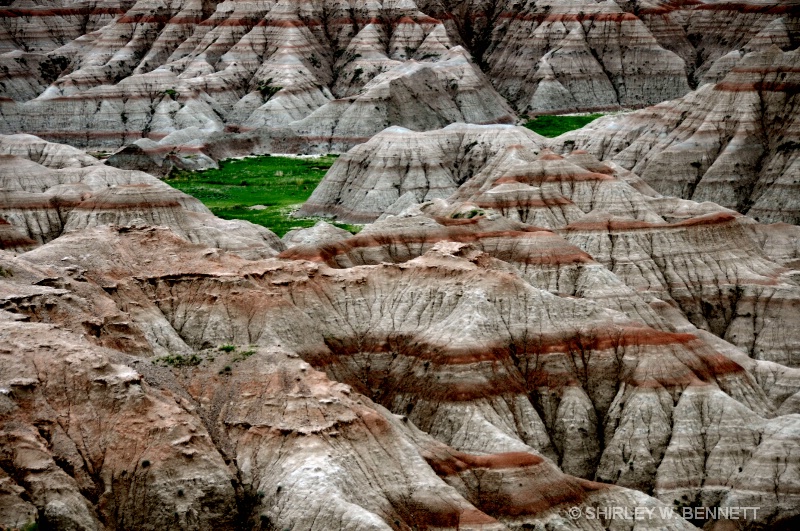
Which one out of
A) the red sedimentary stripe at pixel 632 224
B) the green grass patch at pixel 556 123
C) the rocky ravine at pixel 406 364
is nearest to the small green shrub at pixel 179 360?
the rocky ravine at pixel 406 364

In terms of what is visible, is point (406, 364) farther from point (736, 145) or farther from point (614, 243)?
point (736, 145)

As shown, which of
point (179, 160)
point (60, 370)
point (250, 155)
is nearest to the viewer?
point (60, 370)

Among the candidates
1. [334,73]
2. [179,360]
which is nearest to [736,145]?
[179,360]

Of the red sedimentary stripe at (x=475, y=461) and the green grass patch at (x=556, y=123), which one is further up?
the green grass patch at (x=556, y=123)

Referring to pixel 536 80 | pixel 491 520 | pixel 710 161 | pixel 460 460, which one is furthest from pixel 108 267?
pixel 536 80

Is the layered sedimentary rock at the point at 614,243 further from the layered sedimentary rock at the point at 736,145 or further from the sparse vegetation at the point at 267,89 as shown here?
the sparse vegetation at the point at 267,89

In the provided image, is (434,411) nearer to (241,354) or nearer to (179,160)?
(241,354)
